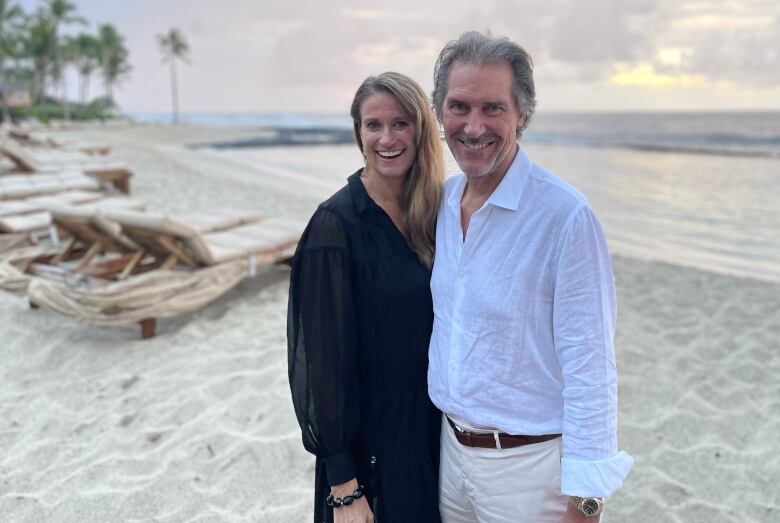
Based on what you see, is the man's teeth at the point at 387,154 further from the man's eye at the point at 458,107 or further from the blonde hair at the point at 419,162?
the man's eye at the point at 458,107

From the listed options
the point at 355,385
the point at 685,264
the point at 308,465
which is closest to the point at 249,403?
the point at 308,465

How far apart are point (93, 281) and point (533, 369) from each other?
4580 millimetres

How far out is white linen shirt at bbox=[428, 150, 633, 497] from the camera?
4.22 feet

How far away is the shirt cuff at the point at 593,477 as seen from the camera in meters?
1.28

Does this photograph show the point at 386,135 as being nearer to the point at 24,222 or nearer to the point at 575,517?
the point at 575,517

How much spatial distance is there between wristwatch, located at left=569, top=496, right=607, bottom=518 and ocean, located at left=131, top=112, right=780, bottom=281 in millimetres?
939

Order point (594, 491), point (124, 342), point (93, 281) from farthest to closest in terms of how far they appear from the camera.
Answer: point (93, 281), point (124, 342), point (594, 491)

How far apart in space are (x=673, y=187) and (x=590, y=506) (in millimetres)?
15426

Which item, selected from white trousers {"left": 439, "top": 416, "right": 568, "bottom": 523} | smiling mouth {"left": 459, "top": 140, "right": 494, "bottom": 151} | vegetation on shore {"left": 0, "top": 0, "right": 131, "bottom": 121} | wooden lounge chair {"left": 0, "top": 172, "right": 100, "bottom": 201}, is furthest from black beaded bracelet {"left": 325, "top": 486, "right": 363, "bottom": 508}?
vegetation on shore {"left": 0, "top": 0, "right": 131, "bottom": 121}

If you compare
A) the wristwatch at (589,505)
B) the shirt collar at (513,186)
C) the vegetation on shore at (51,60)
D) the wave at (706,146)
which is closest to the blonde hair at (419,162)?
the shirt collar at (513,186)

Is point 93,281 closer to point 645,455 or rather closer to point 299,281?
point 299,281

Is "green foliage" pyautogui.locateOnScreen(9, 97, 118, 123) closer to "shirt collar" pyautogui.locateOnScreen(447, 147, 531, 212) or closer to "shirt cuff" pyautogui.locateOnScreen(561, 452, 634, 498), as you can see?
"shirt collar" pyautogui.locateOnScreen(447, 147, 531, 212)

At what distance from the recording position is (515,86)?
4.61ft

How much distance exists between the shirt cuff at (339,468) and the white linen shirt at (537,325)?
0.33 metres
